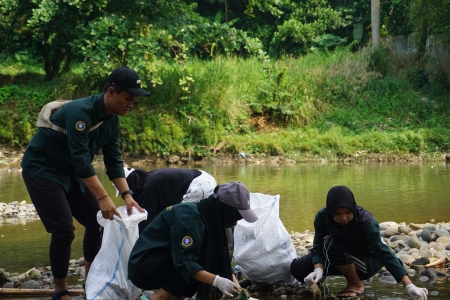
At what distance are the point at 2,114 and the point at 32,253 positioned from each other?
10.1m

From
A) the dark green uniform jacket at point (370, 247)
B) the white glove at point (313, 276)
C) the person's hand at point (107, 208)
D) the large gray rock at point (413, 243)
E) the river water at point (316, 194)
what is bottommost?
the river water at point (316, 194)

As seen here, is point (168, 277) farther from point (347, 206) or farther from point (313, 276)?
point (347, 206)

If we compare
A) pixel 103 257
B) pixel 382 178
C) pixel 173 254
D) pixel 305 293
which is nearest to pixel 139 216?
pixel 103 257

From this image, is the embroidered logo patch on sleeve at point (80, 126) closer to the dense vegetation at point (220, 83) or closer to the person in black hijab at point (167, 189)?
the person in black hijab at point (167, 189)

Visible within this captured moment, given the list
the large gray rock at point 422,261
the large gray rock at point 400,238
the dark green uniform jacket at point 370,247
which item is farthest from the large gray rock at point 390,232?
the dark green uniform jacket at point 370,247

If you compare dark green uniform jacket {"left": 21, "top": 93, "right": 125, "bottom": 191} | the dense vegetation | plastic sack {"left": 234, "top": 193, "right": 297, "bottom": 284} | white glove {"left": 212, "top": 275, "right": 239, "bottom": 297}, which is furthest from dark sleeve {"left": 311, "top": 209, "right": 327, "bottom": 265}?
the dense vegetation

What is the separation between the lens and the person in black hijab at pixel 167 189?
5.02m

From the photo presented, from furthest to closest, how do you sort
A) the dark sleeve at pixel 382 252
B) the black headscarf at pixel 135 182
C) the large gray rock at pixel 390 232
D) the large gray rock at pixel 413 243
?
the large gray rock at pixel 390 232, the large gray rock at pixel 413 243, the black headscarf at pixel 135 182, the dark sleeve at pixel 382 252

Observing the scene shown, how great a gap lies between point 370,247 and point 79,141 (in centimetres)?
207

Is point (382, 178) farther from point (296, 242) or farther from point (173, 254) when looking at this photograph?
point (173, 254)

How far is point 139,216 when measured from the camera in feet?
14.6

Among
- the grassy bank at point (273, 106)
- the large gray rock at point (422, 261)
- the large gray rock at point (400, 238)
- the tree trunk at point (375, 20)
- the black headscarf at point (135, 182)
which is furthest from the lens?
the tree trunk at point (375, 20)

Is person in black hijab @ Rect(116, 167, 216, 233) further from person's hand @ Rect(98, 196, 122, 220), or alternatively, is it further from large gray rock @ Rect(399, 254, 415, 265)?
large gray rock @ Rect(399, 254, 415, 265)

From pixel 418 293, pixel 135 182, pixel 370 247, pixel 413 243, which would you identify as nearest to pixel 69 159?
pixel 135 182
